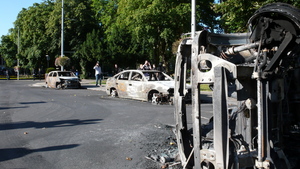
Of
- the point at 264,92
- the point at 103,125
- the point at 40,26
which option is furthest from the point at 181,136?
the point at 40,26

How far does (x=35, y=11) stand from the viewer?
48.7m

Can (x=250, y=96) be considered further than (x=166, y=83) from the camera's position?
No

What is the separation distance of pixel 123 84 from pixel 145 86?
5.43 ft

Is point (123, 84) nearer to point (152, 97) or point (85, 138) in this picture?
point (152, 97)

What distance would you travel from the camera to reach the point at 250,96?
353cm

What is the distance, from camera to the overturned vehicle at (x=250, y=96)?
3.32m

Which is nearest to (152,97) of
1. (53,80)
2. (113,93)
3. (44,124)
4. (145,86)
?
(145,86)

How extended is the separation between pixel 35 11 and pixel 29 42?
5.19 m

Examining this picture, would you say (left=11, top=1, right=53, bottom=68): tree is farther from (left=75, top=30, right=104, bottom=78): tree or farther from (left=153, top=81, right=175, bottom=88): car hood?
(left=153, top=81, right=175, bottom=88): car hood

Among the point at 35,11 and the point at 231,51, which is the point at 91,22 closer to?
the point at 35,11

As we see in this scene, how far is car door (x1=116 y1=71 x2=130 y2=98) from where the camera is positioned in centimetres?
1401

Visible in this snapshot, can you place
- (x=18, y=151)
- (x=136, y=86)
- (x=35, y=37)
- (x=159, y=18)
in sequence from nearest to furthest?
1. (x=18, y=151)
2. (x=136, y=86)
3. (x=159, y=18)
4. (x=35, y=37)

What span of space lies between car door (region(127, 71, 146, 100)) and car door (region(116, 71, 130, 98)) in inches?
10.6

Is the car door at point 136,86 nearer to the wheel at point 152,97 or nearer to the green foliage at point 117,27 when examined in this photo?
the wheel at point 152,97
